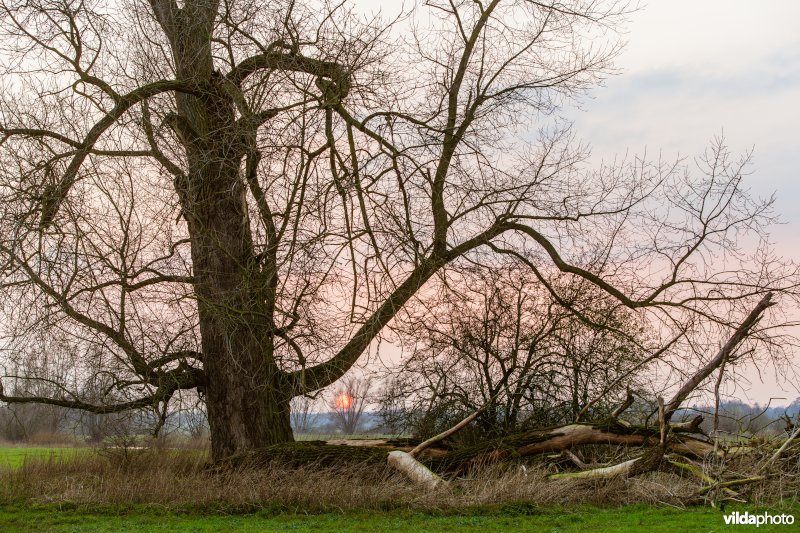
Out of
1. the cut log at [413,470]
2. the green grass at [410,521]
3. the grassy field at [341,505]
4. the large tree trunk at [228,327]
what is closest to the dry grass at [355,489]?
the grassy field at [341,505]

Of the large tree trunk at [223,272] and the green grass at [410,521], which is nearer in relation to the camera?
the green grass at [410,521]

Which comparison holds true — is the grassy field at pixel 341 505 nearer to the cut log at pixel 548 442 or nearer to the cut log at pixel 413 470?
the cut log at pixel 413 470

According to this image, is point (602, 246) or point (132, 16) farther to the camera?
point (602, 246)

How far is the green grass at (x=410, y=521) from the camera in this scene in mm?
7949

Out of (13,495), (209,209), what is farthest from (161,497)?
(209,209)

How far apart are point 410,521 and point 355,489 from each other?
116 centimetres

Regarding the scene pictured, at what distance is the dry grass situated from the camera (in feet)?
30.1

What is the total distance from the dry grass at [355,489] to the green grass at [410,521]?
0.28 m

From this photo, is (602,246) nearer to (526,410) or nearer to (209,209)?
(526,410)

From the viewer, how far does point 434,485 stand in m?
9.87

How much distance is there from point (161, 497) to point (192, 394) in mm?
3056

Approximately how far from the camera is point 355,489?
9.47 metres

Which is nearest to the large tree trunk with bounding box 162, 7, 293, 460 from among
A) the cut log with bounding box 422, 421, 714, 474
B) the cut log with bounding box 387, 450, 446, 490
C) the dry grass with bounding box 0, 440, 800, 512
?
the dry grass with bounding box 0, 440, 800, 512

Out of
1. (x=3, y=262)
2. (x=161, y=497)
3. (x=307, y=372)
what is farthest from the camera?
(x=307, y=372)
